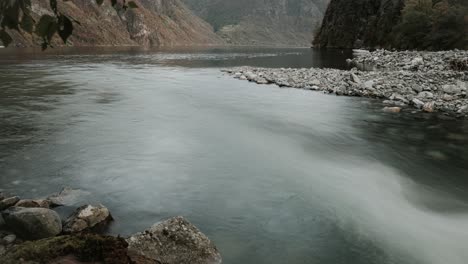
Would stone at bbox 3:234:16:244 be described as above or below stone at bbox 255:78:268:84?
below

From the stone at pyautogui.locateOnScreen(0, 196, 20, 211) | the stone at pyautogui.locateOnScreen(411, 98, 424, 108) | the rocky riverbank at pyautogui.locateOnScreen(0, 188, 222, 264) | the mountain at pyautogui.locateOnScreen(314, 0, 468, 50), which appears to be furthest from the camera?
the mountain at pyautogui.locateOnScreen(314, 0, 468, 50)

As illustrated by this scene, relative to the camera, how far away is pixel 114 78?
119ft

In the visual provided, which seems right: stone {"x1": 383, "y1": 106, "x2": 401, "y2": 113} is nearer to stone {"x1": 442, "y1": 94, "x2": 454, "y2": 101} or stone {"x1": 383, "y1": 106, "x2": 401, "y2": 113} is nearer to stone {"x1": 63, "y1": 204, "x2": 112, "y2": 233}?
stone {"x1": 442, "y1": 94, "x2": 454, "y2": 101}

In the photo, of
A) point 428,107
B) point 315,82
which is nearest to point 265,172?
point 428,107

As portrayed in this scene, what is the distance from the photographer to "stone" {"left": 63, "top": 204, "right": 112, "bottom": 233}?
7738mm

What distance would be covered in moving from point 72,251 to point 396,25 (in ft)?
322

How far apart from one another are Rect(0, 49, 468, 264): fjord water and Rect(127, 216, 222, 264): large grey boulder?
0.61 metres

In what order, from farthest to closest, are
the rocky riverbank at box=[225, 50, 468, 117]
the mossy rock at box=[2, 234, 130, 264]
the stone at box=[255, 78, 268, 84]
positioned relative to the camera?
the stone at box=[255, 78, 268, 84]
the rocky riverbank at box=[225, 50, 468, 117]
the mossy rock at box=[2, 234, 130, 264]

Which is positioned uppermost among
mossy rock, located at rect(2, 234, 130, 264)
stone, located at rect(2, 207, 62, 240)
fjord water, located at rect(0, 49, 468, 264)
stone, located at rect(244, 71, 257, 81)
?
stone, located at rect(244, 71, 257, 81)

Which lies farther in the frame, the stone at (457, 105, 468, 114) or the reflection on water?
the reflection on water

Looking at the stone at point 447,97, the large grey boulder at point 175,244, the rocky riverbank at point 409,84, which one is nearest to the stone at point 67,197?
the large grey boulder at point 175,244

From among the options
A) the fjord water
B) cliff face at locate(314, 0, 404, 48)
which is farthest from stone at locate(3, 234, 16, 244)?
cliff face at locate(314, 0, 404, 48)

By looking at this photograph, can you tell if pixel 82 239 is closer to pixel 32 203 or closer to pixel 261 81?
pixel 32 203

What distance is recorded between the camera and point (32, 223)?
731 centimetres
